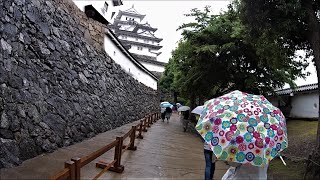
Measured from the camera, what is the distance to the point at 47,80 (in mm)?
7004

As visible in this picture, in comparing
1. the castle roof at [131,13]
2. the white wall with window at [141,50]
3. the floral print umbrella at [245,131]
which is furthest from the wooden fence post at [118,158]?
the castle roof at [131,13]

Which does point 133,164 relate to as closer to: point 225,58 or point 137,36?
point 225,58

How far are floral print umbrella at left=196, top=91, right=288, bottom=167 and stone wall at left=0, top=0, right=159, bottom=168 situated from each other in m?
3.50

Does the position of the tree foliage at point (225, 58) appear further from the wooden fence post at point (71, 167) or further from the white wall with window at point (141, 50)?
the white wall with window at point (141, 50)

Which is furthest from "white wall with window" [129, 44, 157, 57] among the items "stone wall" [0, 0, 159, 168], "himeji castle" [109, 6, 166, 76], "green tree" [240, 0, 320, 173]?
"green tree" [240, 0, 320, 173]

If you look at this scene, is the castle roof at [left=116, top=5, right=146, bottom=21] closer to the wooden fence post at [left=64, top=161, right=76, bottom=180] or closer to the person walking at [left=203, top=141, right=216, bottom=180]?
the person walking at [left=203, top=141, right=216, bottom=180]

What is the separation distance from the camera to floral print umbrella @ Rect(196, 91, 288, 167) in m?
3.49

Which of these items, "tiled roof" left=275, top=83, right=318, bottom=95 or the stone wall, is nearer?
the stone wall

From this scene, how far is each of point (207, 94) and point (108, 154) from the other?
10316mm

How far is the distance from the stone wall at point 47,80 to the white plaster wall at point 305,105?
11412mm

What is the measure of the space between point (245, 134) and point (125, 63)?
13.8 metres

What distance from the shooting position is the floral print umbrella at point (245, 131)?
3488 mm

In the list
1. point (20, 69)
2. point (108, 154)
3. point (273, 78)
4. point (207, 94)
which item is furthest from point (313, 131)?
point (20, 69)

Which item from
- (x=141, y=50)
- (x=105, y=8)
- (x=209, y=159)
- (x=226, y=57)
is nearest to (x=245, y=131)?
(x=209, y=159)
